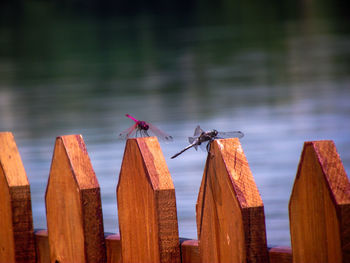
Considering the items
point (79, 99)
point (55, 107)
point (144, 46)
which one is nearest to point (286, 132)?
point (55, 107)

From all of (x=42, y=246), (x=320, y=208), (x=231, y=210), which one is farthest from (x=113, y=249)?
(x=320, y=208)

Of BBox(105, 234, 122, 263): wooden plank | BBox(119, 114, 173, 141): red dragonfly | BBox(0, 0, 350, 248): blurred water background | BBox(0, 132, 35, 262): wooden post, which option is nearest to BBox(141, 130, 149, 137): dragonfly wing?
BBox(119, 114, 173, 141): red dragonfly

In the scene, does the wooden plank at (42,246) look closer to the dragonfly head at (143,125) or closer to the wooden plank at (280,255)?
the dragonfly head at (143,125)

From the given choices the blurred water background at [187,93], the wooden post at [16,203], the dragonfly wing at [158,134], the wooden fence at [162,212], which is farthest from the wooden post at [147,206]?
the blurred water background at [187,93]

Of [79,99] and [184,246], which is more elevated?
[79,99]

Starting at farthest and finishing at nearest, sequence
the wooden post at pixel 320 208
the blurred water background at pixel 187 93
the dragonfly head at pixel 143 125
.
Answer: the blurred water background at pixel 187 93, the dragonfly head at pixel 143 125, the wooden post at pixel 320 208

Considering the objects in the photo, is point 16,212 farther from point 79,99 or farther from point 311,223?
point 79,99

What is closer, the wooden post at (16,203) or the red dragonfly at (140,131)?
the red dragonfly at (140,131)

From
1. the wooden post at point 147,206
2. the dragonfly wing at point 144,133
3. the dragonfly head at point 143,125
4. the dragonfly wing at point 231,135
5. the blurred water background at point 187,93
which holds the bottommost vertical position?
the wooden post at point 147,206
